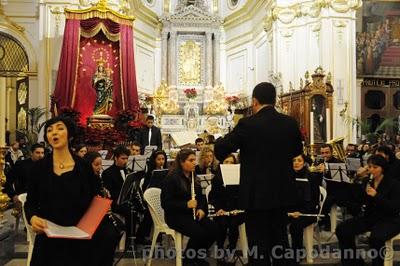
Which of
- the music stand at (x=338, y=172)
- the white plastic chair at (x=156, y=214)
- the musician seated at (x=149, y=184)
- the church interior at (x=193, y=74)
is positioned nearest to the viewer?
the white plastic chair at (x=156, y=214)

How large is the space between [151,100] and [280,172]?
15972mm

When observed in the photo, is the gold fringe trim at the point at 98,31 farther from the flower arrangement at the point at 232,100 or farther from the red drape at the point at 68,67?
the flower arrangement at the point at 232,100

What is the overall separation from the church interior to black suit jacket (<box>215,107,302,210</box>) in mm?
2699

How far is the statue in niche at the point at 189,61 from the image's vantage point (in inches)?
882

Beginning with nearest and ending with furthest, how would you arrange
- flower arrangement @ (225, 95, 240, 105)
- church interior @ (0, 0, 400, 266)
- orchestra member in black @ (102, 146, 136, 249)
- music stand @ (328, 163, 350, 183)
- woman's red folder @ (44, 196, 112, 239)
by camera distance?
woman's red folder @ (44, 196, 112, 239), orchestra member in black @ (102, 146, 136, 249), music stand @ (328, 163, 350, 183), church interior @ (0, 0, 400, 266), flower arrangement @ (225, 95, 240, 105)

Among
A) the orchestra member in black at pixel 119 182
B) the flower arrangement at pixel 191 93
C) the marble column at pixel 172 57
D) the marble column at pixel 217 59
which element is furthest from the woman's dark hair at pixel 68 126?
the marble column at pixel 217 59

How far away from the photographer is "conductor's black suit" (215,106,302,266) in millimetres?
4309

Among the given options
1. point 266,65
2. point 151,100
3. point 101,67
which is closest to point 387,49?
point 266,65

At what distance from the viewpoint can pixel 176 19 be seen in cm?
2219

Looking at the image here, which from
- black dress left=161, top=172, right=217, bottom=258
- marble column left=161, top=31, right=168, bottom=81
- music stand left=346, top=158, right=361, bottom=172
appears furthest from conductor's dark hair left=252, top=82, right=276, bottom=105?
marble column left=161, top=31, right=168, bottom=81

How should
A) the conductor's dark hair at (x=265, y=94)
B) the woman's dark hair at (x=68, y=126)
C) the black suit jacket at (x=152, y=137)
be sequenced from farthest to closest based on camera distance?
1. the black suit jacket at (x=152, y=137)
2. the conductor's dark hair at (x=265, y=94)
3. the woman's dark hair at (x=68, y=126)

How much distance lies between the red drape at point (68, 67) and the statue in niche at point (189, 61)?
801 cm

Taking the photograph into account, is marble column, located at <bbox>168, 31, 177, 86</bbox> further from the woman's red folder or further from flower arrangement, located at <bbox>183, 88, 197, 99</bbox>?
the woman's red folder

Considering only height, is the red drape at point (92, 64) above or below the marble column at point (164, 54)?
below
